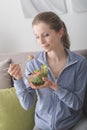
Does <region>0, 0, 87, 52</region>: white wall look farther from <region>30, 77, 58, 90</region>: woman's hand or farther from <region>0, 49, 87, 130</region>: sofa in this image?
<region>30, 77, 58, 90</region>: woman's hand

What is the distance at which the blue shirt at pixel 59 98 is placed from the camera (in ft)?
4.63

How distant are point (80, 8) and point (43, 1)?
0.84ft

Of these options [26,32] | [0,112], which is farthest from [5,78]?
[26,32]

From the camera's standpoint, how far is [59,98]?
1397mm

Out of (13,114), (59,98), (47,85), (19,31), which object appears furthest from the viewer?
(19,31)

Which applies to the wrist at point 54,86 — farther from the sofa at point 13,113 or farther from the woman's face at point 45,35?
the sofa at point 13,113

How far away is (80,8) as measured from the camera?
5.86 feet

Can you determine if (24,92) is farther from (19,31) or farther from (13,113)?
(19,31)

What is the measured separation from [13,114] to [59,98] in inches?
13.5

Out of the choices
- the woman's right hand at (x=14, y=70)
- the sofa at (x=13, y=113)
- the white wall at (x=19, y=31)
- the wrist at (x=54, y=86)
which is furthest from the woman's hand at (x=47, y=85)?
the white wall at (x=19, y=31)

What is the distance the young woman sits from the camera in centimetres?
138

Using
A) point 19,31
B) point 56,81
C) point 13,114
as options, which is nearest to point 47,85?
point 56,81

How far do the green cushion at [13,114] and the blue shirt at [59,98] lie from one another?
0.17m

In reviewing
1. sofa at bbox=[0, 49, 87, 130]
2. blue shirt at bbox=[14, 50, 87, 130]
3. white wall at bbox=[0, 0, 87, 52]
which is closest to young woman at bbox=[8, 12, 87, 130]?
blue shirt at bbox=[14, 50, 87, 130]
